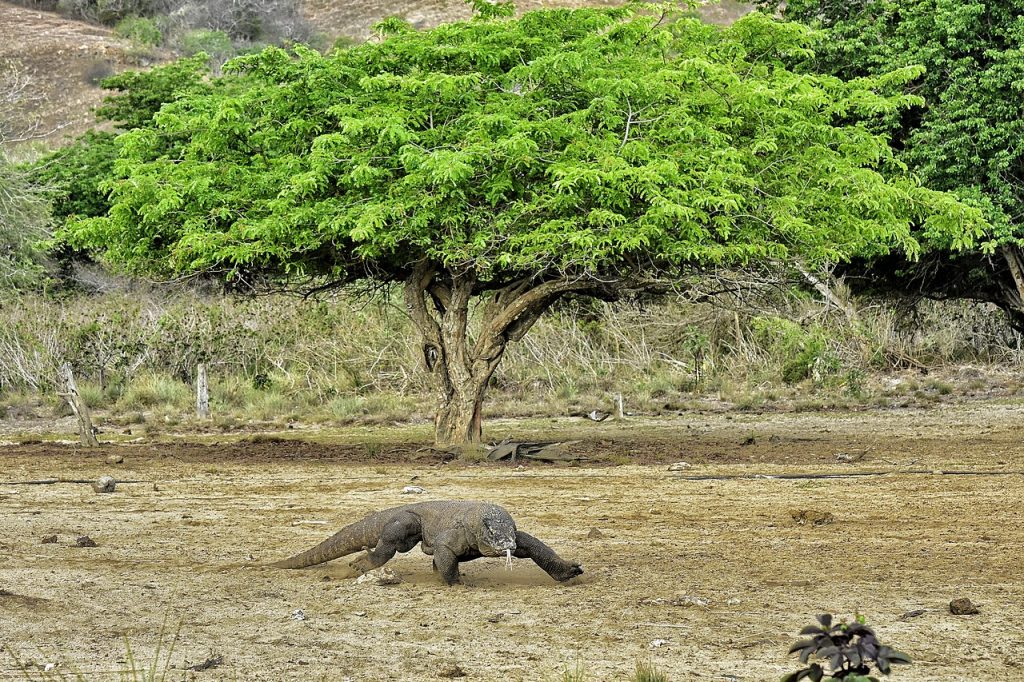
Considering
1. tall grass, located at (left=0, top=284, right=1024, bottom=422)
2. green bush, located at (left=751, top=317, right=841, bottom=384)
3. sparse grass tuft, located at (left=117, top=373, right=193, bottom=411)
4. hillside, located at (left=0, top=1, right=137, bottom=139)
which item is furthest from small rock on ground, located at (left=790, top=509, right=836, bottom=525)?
hillside, located at (left=0, top=1, right=137, bottom=139)

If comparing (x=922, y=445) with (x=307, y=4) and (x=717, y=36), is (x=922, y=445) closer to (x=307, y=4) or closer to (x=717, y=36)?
(x=717, y=36)

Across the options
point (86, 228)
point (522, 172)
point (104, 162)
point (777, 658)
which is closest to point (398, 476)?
point (522, 172)

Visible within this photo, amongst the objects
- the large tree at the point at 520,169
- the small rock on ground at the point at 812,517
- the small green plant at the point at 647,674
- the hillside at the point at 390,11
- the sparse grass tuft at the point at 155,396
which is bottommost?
the sparse grass tuft at the point at 155,396

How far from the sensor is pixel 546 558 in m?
7.11

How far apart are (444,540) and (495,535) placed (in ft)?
1.14

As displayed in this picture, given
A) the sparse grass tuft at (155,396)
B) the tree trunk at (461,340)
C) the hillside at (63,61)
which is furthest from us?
the hillside at (63,61)

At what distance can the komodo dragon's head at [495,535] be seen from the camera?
270 inches

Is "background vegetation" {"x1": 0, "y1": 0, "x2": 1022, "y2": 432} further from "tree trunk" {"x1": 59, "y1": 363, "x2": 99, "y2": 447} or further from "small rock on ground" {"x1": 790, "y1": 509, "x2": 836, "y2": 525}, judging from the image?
"small rock on ground" {"x1": 790, "y1": 509, "x2": 836, "y2": 525}

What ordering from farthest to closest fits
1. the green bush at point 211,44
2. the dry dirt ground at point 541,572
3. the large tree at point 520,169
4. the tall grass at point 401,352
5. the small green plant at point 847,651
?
the green bush at point 211,44
the tall grass at point 401,352
the large tree at point 520,169
the dry dirt ground at point 541,572
the small green plant at point 847,651

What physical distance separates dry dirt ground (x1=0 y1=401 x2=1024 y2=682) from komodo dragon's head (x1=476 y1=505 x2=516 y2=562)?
265mm

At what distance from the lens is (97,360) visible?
2428 centimetres

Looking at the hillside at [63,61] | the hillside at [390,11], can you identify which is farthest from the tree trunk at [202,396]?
the hillside at [390,11]

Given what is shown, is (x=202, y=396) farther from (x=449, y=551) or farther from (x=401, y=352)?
(x=449, y=551)

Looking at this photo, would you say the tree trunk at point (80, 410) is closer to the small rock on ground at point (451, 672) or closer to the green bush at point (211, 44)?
the small rock on ground at point (451, 672)
